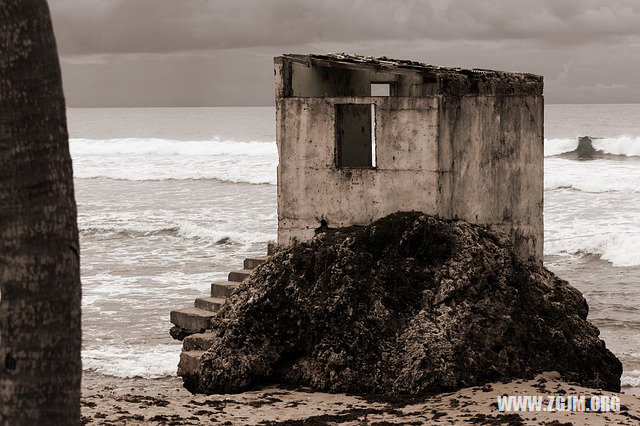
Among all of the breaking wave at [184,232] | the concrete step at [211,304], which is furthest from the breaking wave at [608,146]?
the concrete step at [211,304]

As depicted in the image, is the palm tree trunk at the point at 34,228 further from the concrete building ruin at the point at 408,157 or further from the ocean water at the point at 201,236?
the ocean water at the point at 201,236

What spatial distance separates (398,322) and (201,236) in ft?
47.5

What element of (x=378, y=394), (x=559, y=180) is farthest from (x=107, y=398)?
(x=559, y=180)

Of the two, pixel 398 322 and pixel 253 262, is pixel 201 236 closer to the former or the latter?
pixel 253 262

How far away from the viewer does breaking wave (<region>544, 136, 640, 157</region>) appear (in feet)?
154

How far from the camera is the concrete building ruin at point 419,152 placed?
1024 centimetres

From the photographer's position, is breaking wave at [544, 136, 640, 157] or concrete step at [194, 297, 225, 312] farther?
breaking wave at [544, 136, 640, 157]

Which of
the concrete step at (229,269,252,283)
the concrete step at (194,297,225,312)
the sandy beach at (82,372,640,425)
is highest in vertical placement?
the concrete step at (229,269,252,283)

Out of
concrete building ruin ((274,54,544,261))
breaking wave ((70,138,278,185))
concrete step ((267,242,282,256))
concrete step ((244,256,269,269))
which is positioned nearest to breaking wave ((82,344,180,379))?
concrete step ((244,256,269,269))

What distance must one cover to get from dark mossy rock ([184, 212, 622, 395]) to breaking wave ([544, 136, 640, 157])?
37909mm

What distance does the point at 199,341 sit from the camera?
10.4 meters

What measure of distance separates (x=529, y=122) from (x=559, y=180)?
21689mm

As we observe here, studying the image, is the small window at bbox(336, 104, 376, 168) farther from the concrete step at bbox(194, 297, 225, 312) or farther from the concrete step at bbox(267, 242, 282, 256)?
the concrete step at bbox(194, 297, 225, 312)

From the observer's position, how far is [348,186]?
1054 centimetres
